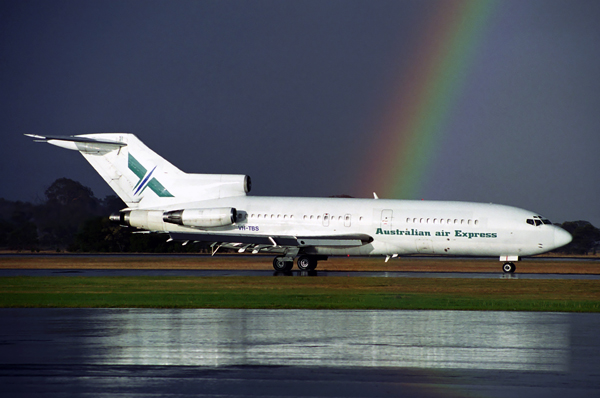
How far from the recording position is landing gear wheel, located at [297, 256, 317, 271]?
3922 cm

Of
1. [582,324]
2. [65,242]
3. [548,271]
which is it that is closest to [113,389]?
[582,324]

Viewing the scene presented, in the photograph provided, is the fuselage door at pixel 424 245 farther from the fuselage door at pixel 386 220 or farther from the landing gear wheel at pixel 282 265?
the landing gear wheel at pixel 282 265

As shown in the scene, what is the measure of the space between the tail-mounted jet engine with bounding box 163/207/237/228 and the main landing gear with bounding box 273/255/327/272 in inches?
138

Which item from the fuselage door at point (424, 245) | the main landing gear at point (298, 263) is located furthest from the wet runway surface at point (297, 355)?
the main landing gear at point (298, 263)

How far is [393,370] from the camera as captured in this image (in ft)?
36.1

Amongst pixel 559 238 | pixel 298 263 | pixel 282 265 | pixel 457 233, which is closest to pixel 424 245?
pixel 457 233

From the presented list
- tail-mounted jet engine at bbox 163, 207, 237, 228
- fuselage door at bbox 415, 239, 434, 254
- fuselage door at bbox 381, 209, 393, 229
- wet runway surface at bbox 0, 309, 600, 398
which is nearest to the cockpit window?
fuselage door at bbox 415, 239, 434, 254

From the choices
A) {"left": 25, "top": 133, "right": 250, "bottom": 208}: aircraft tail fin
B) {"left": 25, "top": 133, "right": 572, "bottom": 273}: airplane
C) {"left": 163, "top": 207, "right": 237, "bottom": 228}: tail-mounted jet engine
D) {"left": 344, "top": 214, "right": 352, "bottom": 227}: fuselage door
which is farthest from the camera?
{"left": 25, "top": 133, "right": 250, "bottom": 208}: aircraft tail fin

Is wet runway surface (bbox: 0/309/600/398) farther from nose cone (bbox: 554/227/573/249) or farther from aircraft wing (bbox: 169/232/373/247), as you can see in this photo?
nose cone (bbox: 554/227/573/249)

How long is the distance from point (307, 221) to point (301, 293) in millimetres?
14437

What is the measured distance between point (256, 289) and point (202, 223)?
14.1m

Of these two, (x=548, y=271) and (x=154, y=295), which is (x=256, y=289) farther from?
(x=548, y=271)

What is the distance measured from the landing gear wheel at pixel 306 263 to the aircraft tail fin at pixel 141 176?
567cm

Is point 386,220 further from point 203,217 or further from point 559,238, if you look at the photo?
point 203,217
